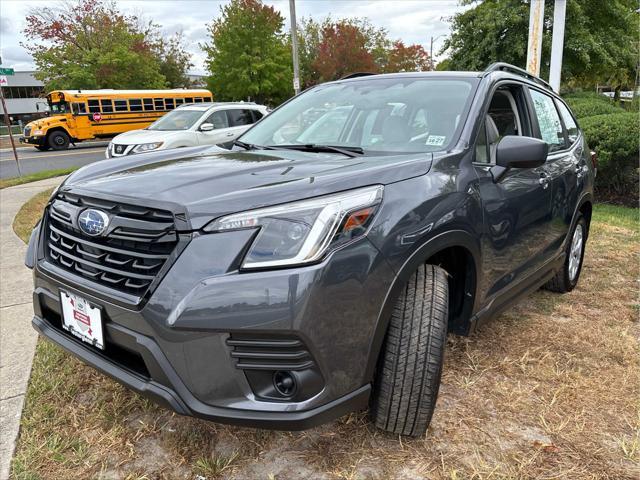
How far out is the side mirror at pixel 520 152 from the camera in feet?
7.86

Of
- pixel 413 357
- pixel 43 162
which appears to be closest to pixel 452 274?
pixel 413 357

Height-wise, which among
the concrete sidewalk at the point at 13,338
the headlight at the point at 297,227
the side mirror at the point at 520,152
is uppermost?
the side mirror at the point at 520,152

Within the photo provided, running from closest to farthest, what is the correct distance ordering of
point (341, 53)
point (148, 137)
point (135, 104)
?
point (148, 137) → point (135, 104) → point (341, 53)

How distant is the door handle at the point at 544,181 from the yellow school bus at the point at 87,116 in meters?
21.7

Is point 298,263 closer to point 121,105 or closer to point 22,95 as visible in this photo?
point 121,105

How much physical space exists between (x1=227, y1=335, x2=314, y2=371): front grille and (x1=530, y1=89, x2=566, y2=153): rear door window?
7.95ft

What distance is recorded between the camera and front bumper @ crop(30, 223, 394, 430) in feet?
5.32

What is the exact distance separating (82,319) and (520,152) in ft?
6.79

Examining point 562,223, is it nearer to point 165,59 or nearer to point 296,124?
point 296,124

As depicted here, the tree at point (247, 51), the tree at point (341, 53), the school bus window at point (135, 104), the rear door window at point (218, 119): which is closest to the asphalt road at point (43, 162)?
the school bus window at point (135, 104)

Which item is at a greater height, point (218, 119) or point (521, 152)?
point (521, 152)

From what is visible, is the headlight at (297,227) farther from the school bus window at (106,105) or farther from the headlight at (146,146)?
the school bus window at (106,105)

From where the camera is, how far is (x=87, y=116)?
21125 millimetres

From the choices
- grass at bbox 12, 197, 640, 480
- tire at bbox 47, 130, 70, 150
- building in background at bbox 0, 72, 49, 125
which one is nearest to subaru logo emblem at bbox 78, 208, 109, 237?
grass at bbox 12, 197, 640, 480
